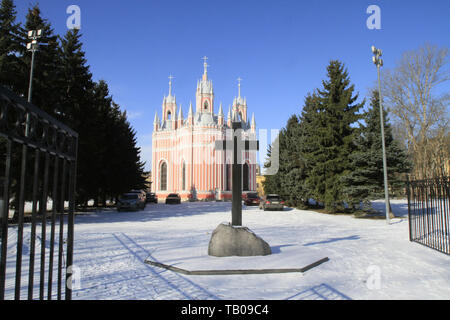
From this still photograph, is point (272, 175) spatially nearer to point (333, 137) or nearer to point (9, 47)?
point (333, 137)

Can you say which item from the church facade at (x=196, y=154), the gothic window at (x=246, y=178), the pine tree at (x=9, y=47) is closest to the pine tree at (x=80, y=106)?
the pine tree at (x=9, y=47)

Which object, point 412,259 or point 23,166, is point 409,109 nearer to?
point 412,259

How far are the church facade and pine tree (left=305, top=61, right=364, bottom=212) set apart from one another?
91.4 feet

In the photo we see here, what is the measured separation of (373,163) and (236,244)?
13810 mm

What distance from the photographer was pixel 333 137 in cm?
2202

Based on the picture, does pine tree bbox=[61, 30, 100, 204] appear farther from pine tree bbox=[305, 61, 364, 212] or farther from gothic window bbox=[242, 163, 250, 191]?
gothic window bbox=[242, 163, 250, 191]

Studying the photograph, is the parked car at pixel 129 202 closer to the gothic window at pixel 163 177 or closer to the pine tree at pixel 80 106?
the pine tree at pixel 80 106

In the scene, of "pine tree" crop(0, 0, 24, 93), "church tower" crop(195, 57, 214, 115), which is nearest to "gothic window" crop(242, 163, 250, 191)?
"church tower" crop(195, 57, 214, 115)

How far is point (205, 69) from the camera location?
212 ft

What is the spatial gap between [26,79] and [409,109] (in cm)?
3457

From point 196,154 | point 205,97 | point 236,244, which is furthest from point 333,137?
point 205,97

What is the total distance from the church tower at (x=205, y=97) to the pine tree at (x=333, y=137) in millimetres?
41448

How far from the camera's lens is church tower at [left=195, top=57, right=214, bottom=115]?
62750 mm

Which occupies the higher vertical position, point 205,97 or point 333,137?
point 205,97
